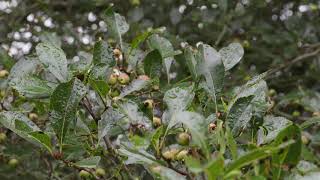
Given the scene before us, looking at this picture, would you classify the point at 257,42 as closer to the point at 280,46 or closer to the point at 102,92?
the point at 280,46

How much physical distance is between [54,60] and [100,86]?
114mm

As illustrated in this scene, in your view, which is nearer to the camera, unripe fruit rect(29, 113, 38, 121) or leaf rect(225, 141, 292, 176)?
leaf rect(225, 141, 292, 176)

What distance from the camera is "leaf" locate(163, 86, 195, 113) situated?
1071 millimetres

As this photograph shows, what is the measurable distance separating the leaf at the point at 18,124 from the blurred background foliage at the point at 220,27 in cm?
146

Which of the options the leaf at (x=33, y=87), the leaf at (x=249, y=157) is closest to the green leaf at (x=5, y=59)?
the leaf at (x=33, y=87)

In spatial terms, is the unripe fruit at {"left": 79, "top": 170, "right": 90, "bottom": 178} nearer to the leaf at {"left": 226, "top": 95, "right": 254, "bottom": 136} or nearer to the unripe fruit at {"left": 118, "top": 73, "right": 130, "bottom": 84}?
the unripe fruit at {"left": 118, "top": 73, "right": 130, "bottom": 84}

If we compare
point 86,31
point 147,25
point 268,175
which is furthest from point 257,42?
point 268,175

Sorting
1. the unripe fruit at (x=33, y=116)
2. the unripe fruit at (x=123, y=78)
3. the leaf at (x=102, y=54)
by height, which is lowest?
the unripe fruit at (x=33, y=116)

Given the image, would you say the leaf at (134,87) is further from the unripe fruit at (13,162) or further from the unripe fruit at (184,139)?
the unripe fruit at (13,162)

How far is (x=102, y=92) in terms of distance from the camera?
1179mm

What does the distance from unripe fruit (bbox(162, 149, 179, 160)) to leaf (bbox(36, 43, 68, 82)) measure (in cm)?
27

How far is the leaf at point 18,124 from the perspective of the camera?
1126mm

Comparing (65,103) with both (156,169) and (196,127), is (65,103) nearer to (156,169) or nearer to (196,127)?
(156,169)

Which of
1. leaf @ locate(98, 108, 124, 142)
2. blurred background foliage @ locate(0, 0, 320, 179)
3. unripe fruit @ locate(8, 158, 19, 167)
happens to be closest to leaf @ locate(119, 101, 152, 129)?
leaf @ locate(98, 108, 124, 142)
